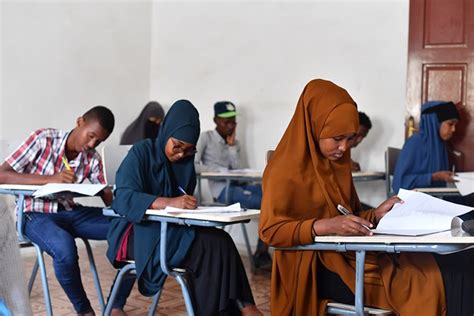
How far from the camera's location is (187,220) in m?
2.43

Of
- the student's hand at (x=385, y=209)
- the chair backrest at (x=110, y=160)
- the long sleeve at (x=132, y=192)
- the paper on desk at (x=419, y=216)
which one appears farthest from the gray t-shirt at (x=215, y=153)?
the paper on desk at (x=419, y=216)

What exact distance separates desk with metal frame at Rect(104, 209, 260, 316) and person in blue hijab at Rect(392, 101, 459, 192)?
2.12 metres

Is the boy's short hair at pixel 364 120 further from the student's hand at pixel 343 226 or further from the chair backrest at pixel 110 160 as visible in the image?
the student's hand at pixel 343 226

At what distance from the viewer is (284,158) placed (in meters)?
2.24

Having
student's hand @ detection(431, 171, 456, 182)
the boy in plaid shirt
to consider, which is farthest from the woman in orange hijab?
student's hand @ detection(431, 171, 456, 182)

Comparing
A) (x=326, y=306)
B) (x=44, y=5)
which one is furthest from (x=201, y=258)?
(x=44, y=5)

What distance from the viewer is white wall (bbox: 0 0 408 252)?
200 inches

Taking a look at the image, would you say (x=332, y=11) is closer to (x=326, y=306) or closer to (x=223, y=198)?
(x=223, y=198)

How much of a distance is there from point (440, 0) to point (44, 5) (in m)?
2.88

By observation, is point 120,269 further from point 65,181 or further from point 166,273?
point 65,181

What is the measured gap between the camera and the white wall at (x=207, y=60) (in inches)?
200

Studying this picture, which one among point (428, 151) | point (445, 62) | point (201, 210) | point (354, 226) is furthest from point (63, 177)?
point (445, 62)

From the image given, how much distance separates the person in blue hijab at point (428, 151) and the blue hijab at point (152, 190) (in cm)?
192

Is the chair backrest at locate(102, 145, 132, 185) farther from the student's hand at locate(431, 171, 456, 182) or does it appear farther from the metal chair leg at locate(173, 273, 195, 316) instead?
the student's hand at locate(431, 171, 456, 182)
